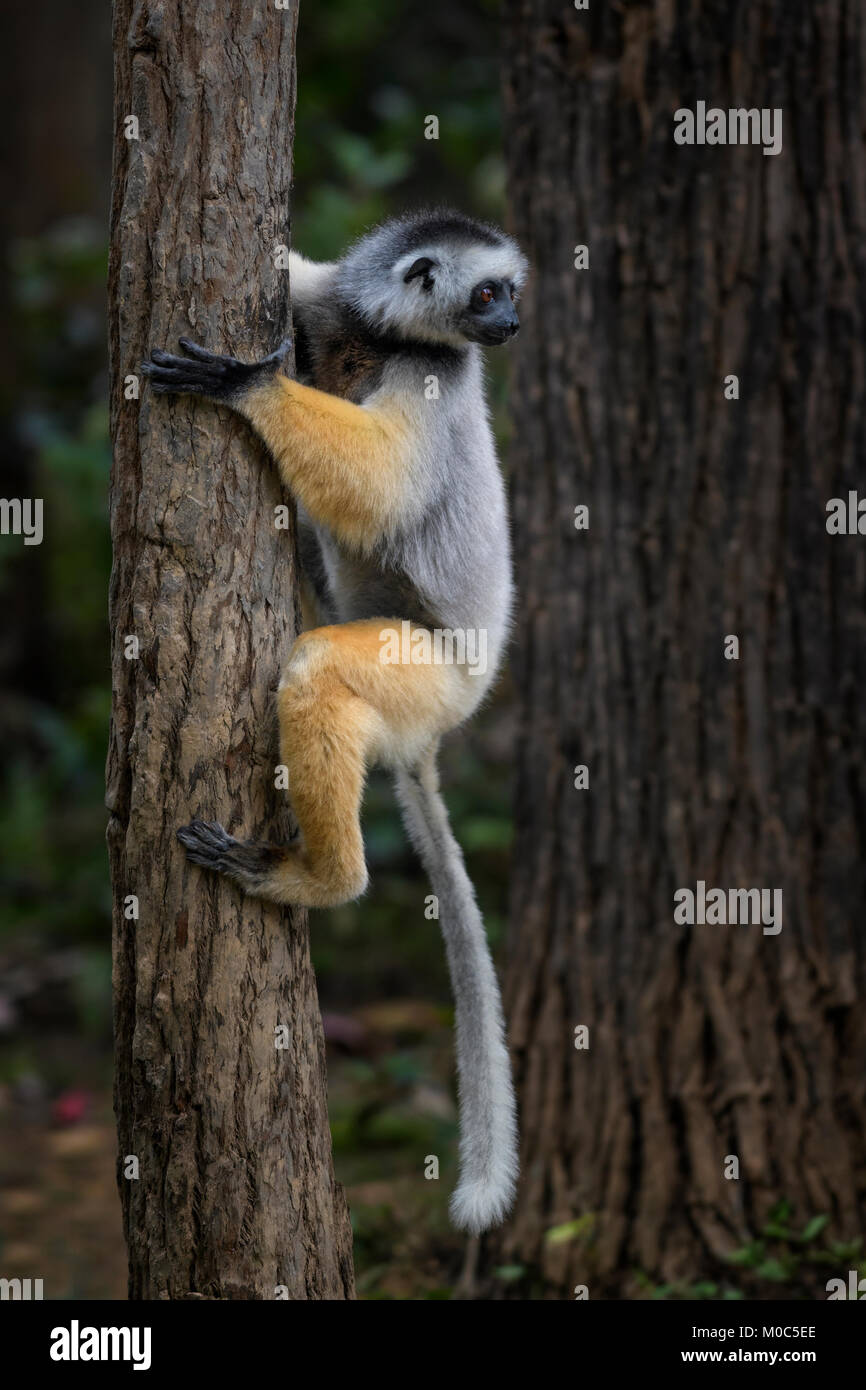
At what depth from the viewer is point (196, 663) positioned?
12.4 feet

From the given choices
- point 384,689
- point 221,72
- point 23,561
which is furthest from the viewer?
point 23,561

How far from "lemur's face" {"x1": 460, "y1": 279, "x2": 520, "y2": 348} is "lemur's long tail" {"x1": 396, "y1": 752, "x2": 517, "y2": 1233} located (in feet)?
4.91

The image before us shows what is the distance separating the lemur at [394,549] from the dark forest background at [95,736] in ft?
6.77

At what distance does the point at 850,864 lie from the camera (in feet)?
18.7

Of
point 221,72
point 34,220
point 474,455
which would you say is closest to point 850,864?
point 474,455

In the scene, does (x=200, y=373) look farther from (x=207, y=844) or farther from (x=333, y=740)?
(x=207, y=844)

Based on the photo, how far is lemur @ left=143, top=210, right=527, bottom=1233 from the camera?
3.90 meters

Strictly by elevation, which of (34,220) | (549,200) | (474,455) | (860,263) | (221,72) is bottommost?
(474,455)

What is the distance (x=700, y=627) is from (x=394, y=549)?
1.68m

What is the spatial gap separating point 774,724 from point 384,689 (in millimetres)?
2148

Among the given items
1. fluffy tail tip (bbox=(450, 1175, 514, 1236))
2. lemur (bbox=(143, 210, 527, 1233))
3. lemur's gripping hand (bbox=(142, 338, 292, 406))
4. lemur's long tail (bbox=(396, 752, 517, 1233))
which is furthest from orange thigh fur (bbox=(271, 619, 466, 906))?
fluffy tail tip (bbox=(450, 1175, 514, 1236))

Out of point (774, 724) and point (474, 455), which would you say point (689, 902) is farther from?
point (474, 455)

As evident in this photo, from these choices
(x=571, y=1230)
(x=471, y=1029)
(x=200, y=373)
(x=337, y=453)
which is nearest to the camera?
(x=200, y=373)

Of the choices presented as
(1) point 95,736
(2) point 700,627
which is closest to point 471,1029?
(2) point 700,627
